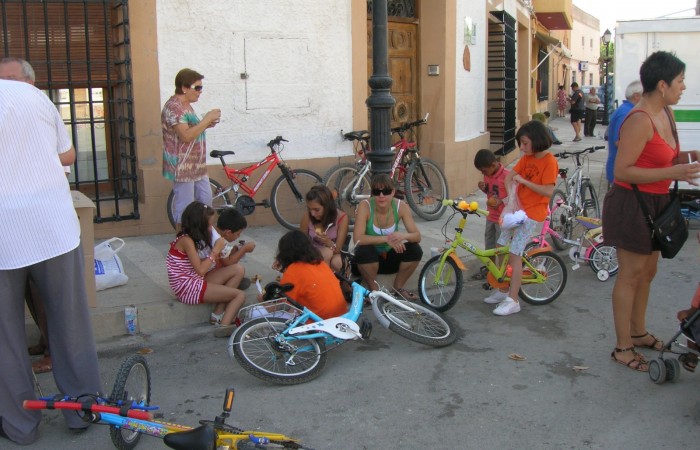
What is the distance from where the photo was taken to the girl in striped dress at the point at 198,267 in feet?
18.7

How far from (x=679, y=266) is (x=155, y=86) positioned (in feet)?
18.3

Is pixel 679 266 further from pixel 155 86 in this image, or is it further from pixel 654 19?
pixel 155 86

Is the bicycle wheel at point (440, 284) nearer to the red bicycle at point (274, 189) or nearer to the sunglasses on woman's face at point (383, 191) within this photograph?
the sunglasses on woman's face at point (383, 191)

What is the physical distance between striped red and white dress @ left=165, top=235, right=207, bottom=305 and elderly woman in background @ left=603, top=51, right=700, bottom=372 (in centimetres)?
287

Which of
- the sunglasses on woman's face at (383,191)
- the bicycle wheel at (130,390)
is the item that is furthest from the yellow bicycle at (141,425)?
the sunglasses on woman's face at (383,191)

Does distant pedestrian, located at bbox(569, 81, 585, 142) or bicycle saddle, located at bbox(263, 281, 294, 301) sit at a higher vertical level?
distant pedestrian, located at bbox(569, 81, 585, 142)

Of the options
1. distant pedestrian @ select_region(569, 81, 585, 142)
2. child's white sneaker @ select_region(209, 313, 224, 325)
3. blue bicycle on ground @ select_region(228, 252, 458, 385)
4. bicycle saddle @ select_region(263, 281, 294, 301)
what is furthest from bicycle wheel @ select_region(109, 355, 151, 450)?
distant pedestrian @ select_region(569, 81, 585, 142)

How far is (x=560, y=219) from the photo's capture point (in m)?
8.52

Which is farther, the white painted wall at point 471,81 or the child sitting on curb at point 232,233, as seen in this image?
the white painted wall at point 471,81

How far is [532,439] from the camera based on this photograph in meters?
4.04

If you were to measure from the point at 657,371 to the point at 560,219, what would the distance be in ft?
13.2

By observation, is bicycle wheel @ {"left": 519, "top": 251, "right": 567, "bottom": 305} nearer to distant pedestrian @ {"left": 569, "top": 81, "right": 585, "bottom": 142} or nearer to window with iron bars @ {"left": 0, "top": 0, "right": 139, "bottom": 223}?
window with iron bars @ {"left": 0, "top": 0, "right": 139, "bottom": 223}

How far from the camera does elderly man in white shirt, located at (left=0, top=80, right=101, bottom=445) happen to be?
375cm

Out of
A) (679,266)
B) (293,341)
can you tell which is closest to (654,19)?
(679,266)
